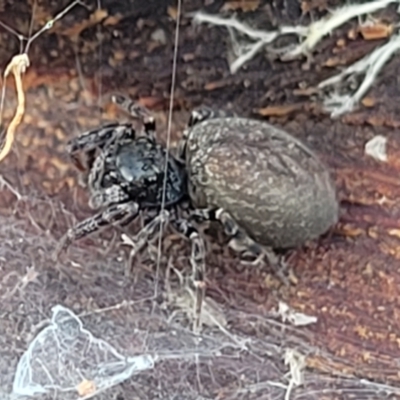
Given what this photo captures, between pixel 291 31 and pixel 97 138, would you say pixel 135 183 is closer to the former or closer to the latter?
pixel 97 138

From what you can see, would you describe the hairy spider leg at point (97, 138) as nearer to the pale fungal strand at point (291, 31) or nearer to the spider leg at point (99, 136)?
the spider leg at point (99, 136)

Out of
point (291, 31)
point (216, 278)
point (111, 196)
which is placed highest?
point (291, 31)

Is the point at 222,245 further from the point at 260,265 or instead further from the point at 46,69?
the point at 46,69

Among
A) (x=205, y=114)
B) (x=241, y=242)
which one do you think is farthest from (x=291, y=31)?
(x=241, y=242)

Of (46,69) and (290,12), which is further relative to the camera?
(46,69)

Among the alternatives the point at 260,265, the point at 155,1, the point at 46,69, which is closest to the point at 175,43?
the point at 155,1

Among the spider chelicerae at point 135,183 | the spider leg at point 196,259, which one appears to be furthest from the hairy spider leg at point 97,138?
the spider leg at point 196,259

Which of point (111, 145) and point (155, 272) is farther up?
point (111, 145)
